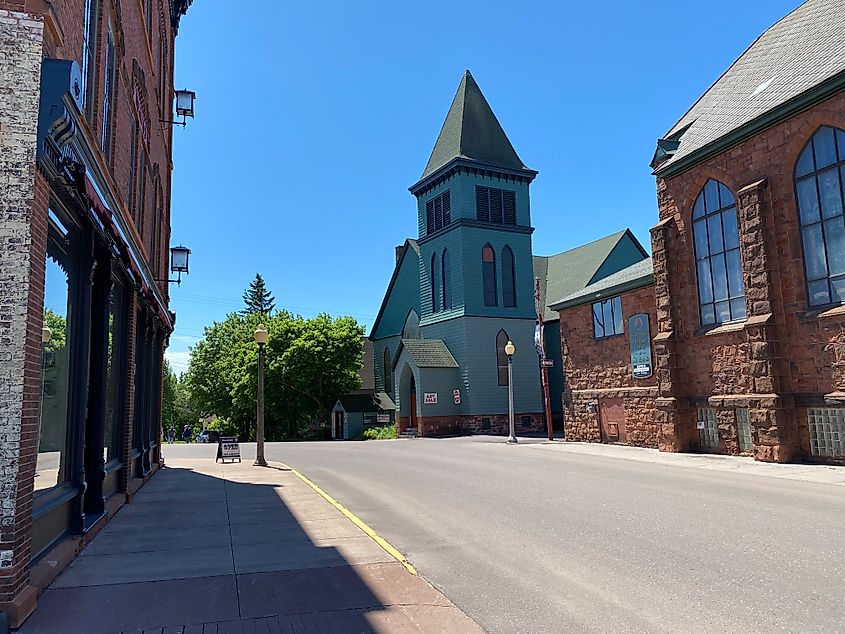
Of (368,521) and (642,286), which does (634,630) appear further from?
(642,286)

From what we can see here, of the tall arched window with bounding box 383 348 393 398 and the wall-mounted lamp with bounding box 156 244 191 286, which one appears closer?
the wall-mounted lamp with bounding box 156 244 191 286

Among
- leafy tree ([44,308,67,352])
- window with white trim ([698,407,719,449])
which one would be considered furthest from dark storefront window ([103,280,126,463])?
window with white trim ([698,407,719,449])

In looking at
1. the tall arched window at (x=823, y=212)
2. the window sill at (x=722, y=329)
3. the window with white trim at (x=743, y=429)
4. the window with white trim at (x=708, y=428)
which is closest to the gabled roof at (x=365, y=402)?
the window with white trim at (x=708, y=428)

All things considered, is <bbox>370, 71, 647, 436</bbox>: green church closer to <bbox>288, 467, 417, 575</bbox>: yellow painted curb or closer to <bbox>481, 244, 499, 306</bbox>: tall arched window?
<bbox>481, 244, 499, 306</bbox>: tall arched window

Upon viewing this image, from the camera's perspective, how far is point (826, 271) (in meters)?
16.8

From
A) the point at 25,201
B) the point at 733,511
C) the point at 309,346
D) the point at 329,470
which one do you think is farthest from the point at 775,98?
the point at 309,346

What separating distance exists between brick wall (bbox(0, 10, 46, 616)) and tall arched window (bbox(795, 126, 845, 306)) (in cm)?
1743

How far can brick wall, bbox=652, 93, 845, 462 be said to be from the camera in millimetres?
16828

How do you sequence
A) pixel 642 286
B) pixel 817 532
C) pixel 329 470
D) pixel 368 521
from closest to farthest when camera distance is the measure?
pixel 817 532 < pixel 368 521 < pixel 329 470 < pixel 642 286

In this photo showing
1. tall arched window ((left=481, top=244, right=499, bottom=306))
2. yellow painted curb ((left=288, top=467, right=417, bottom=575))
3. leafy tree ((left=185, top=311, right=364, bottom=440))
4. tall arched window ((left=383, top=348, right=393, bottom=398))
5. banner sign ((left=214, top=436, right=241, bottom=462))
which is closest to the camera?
yellow painted curb ((left=288, top=467, right=417, bottom=575))

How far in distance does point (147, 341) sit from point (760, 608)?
561 inches

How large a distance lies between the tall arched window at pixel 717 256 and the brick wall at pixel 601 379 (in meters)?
2.97

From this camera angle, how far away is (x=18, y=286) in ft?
17.6

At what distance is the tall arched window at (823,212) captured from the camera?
16.5m
